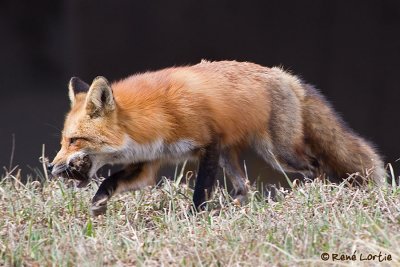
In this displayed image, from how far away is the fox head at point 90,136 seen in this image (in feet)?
16.6

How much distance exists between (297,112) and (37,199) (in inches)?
74.1

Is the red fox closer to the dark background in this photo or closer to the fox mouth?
the fox mouth

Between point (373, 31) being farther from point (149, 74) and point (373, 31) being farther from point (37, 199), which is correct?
point (37, 199)

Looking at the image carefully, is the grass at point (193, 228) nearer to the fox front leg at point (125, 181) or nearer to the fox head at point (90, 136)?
the fox front leg at point (125, 181)

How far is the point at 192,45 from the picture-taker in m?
7.40

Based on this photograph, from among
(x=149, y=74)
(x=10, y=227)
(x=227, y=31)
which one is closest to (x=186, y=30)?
(x=227, y=31)

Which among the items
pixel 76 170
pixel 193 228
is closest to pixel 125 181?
pixel 76 170

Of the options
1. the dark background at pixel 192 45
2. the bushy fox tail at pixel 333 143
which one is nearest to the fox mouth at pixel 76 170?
the bushy fox tail at pixel 333 143

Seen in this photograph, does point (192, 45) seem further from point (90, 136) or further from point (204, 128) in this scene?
point (90, 136)

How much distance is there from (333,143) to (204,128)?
3.65ft

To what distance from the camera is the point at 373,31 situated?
7352mm

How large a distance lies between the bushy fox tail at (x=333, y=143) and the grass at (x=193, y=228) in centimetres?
82

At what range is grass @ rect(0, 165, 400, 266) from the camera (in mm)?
3992

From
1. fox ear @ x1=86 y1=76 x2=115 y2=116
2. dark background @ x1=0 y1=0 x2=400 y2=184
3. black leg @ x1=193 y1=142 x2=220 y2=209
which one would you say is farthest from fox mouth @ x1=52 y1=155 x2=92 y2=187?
dark background @ x1=0 y1=0 x2=400 y2=184
